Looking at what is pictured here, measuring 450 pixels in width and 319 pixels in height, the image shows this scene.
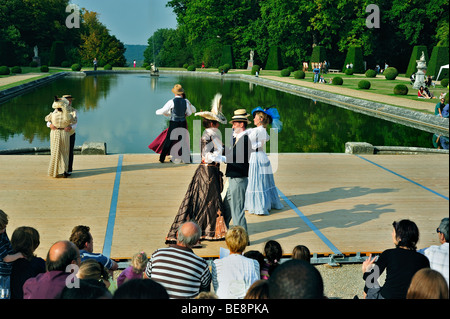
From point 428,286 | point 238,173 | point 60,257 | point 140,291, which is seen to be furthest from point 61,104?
point 428,286

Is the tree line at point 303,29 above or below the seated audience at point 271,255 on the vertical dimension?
above

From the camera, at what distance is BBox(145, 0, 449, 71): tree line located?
51688mm

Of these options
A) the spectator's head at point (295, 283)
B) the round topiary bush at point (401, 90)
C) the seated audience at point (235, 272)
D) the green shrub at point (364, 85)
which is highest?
the green shrub at point (364, 85)

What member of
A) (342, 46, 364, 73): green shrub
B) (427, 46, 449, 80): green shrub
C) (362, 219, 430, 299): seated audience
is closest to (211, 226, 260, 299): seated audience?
(362, 219, 430, 299): seated audience

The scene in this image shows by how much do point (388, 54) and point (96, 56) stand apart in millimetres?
34498

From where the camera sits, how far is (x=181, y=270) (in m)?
3.98

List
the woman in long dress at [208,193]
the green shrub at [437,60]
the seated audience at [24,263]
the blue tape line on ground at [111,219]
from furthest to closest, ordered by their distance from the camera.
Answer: the green shrub at [437,60] → the woman in long dress at [208,193] → the blue tape line on ground at [111,219] → the seated audience at [24,263]

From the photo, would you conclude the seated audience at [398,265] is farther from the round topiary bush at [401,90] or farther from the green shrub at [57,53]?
the green shrub at [57,53]

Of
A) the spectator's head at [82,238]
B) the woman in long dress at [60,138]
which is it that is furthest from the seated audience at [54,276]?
the woman in long dress at [60,138]

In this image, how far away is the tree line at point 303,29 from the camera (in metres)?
51.7

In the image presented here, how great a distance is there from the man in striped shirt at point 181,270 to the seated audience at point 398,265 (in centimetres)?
147

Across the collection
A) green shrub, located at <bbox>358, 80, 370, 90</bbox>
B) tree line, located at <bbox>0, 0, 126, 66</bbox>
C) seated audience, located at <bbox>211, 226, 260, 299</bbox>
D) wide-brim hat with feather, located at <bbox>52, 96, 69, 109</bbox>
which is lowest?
seated audience, located at <bbox>211, 226, 260, 299</bbox>

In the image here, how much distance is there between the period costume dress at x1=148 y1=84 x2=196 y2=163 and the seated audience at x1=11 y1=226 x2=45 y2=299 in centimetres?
642

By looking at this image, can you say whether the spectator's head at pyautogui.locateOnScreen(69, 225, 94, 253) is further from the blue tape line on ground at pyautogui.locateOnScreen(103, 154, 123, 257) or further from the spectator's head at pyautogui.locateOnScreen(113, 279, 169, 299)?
the spectator's head at pyautogui.locateOnScreen(113, 279, 169, 299)
